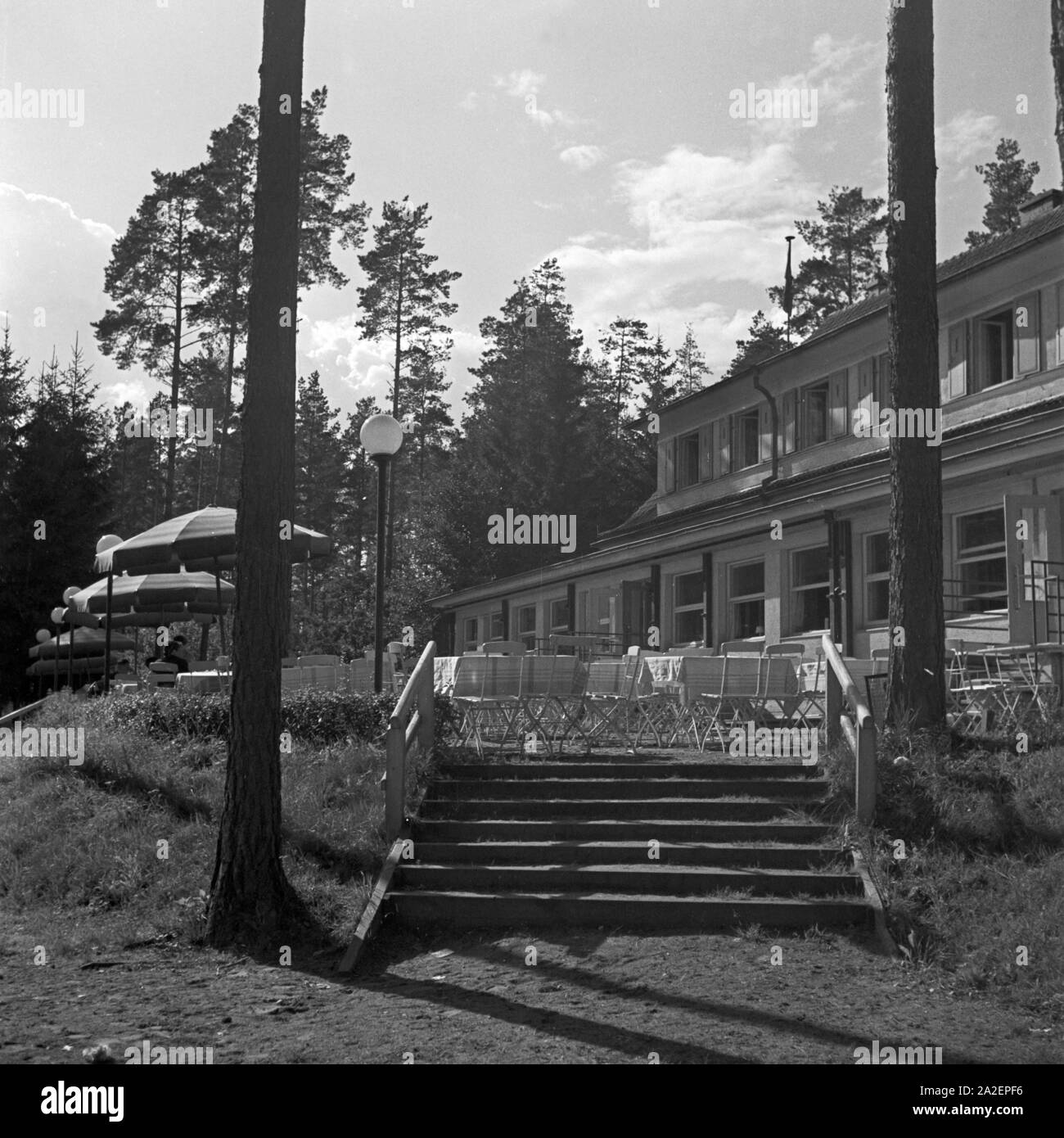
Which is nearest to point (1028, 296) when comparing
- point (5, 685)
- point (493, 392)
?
point (5, 685)

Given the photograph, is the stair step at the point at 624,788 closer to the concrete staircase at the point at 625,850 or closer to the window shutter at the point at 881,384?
the concrete staircase at the point at 625,850

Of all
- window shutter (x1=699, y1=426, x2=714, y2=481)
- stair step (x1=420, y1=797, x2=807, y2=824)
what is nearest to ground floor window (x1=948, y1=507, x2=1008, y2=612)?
stair step (x1=420, y1=797, x2=807, y2=824)

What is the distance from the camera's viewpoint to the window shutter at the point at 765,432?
24.2 meters

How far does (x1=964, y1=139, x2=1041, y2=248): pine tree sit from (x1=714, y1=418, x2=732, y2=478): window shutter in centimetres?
2477

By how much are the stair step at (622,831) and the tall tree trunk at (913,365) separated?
182 cm

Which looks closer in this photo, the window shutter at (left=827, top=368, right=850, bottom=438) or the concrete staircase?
the concrete staircase

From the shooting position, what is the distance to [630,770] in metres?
11.9

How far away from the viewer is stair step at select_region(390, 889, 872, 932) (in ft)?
29.6

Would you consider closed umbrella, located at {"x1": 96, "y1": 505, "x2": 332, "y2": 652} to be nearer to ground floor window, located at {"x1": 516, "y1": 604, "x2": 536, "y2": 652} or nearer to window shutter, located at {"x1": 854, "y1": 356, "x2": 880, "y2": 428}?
window shutter, located at {"x1": 854, "y1": 356, "x2": 880, "y2": 428}

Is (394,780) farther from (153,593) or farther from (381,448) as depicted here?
(153,593)

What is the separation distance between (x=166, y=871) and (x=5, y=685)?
80.7 feet

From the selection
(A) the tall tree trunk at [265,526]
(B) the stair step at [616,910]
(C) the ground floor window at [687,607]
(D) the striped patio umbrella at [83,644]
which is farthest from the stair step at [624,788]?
(D) the striped patio umbrella at [83,644]

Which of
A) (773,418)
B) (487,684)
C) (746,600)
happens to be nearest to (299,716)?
(487,684)

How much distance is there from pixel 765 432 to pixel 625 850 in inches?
603
